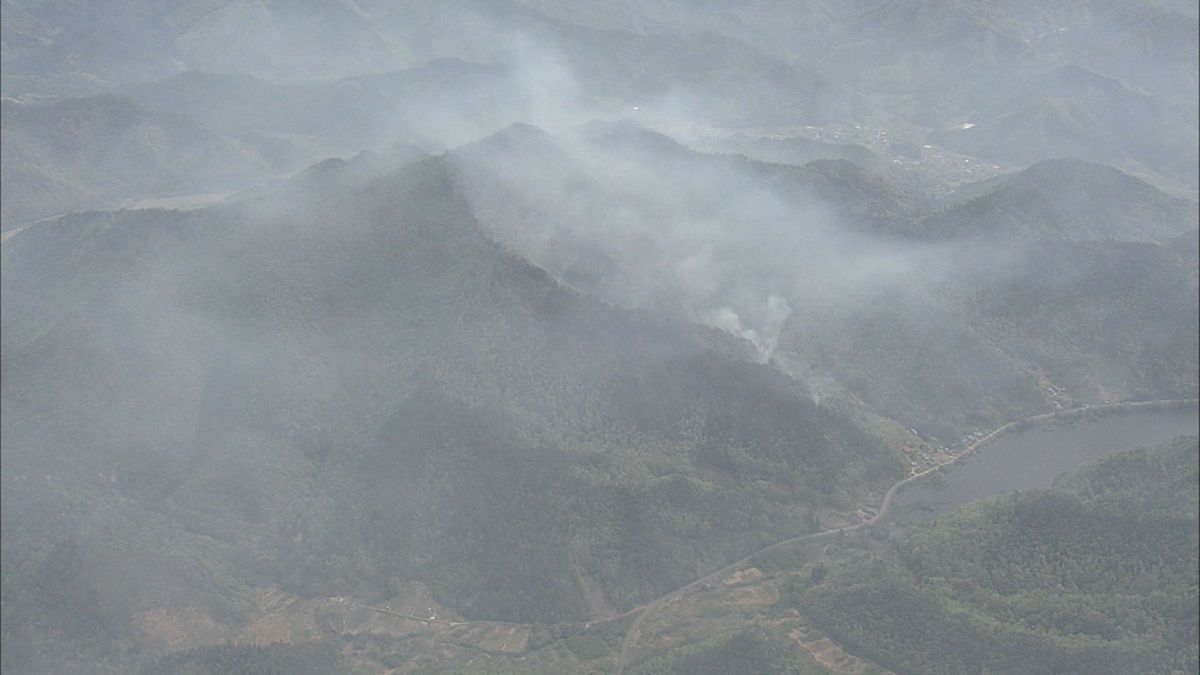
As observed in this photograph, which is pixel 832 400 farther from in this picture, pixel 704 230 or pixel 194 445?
pixel 194 445

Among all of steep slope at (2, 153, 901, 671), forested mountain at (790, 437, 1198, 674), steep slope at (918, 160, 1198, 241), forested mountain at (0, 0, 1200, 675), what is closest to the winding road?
forested mountain at (0, 0, 1200, 675)

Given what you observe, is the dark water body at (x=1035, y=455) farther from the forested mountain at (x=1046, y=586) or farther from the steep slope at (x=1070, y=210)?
the steep slope at (x=1070, y=210)

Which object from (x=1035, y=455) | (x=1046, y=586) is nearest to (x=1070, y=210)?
(x=1035, y=455)

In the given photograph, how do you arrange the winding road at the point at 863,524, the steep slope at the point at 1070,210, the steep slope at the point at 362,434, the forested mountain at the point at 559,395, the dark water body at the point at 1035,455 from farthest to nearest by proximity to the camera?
the steep slope at the point at 1070,210
the dark water body at the point at 1035,455
the winding road at the point at 863,524
the steep slope at the point at 362,434
the forested mountain at the point at 559,395

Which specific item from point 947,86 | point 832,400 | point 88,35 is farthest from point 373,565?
point 947,86

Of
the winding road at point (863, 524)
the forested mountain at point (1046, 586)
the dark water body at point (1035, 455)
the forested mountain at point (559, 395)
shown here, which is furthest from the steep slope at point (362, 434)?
the forested mountain at point (1046, 586)

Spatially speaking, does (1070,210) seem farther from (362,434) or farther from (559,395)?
(362,434)

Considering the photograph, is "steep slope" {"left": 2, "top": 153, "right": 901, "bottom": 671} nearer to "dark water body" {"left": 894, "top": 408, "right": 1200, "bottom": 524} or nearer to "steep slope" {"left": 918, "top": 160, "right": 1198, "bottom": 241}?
"dark water body" {"left": 894, "top": 408, "right": 1200, "bottom": 524}
